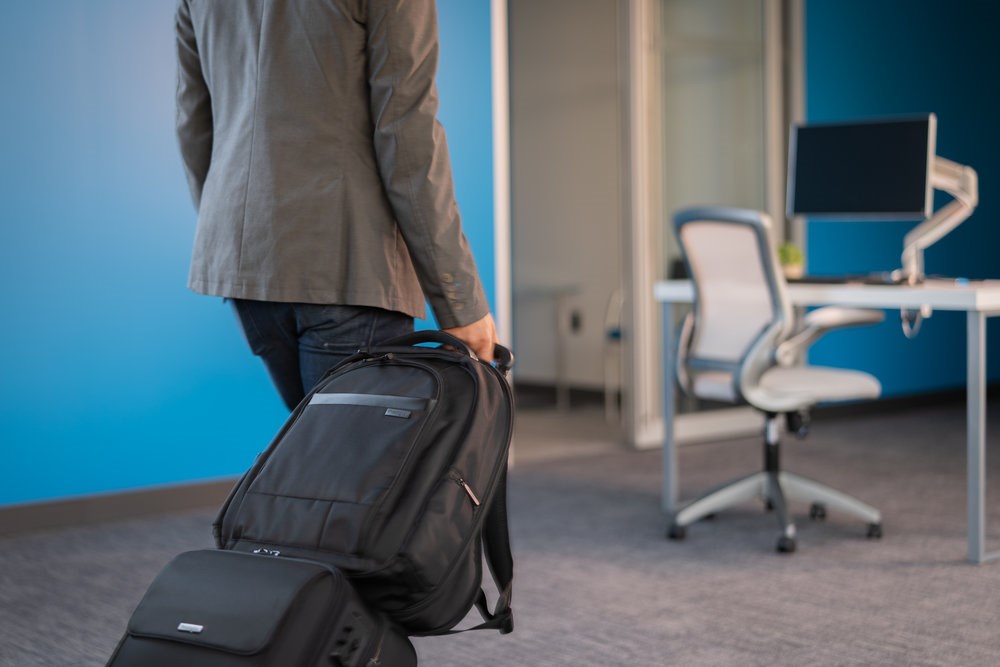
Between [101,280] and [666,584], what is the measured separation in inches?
85.6

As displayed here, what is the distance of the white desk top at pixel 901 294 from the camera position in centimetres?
313

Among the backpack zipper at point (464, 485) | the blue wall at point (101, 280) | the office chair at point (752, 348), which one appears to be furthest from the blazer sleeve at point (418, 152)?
the blue wall at point (101, 280)

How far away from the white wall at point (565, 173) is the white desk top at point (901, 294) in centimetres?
325

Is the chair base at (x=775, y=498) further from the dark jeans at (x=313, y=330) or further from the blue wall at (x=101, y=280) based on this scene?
the dark jeans at (x=313, y=330)

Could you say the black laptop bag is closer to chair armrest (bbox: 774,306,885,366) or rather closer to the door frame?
chair armrest (bbox: 774,306,885,366)

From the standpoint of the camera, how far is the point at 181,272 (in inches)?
162

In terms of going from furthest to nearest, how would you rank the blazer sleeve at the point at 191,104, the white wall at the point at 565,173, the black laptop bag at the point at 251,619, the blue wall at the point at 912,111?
the white wall at the point at 565,173
the blue wall at the point at 912,111
the blazer sleeve at the point at 191,104
the black laptop bag at the point at 251,619

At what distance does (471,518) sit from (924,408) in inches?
215

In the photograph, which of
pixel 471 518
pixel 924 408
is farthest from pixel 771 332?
pixel 924 408

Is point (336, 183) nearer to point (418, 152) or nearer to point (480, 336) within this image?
point (418, 152)

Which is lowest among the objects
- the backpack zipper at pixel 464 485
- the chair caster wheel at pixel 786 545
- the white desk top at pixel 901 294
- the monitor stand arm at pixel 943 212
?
the chair caster wheel at pixel 786 545

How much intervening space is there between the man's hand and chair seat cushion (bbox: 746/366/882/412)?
1.73 m

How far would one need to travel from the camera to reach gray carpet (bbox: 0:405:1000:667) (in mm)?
2488

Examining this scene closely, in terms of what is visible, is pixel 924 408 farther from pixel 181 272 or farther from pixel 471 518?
pixel 471 518
